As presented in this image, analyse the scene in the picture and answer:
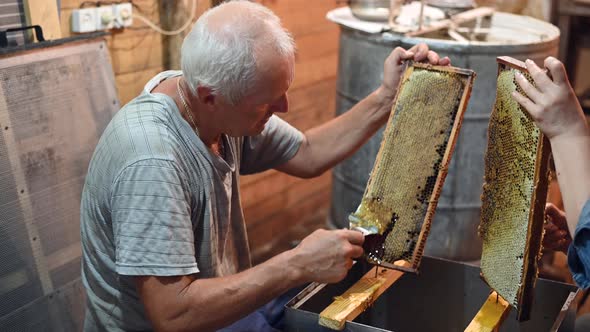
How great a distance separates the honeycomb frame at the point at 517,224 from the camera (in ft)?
4.87

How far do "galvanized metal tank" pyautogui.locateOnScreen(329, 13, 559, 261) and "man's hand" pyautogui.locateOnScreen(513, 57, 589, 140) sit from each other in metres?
1.46

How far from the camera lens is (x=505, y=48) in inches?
112

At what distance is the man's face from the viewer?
1.55m

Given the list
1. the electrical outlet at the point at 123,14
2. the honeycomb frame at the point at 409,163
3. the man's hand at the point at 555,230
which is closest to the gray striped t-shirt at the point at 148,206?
the honeycomb frame at the point at 409,163

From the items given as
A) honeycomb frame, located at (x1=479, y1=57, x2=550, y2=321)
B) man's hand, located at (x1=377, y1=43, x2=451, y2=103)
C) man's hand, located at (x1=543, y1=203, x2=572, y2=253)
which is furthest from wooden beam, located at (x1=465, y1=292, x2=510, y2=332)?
man's hand, located at (x1=377, y1=43, x2=451, y2=103)

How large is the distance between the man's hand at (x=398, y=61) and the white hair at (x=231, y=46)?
45cm

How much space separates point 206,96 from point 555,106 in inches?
31.5

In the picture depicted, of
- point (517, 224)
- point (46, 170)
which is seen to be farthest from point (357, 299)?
point (46, 170)

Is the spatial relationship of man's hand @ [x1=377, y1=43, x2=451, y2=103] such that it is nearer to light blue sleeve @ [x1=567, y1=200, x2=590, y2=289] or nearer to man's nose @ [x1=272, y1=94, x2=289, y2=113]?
man's nose @ [x1=272, y1=94, x2=289, y2=113]

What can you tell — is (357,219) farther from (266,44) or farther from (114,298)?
(114,298)

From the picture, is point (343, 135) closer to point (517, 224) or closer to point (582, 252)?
point (517, 224)

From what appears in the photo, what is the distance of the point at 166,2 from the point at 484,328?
2.08 metres

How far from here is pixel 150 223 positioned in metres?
1.53

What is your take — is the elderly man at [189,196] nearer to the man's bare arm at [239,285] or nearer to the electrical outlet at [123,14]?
the man's bare arm at [239,285]
